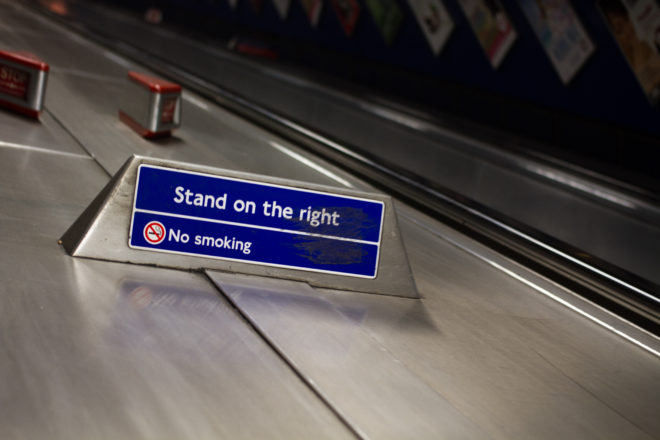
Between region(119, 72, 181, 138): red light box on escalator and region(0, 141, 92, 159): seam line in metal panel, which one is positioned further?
region(119, 72, 181, 138): red light box on escalator

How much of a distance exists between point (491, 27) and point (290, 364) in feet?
25.3

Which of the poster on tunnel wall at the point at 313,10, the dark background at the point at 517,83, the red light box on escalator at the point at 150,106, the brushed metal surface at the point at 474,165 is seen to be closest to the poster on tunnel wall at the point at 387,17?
the dark background at the point at 517,83

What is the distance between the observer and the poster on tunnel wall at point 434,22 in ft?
31.1

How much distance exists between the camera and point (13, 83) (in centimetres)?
356

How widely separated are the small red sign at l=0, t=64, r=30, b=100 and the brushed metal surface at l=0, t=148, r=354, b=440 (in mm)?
1591

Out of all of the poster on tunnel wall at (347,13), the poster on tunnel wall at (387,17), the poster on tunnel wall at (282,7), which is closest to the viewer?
the poster on tunnel wall at (387,17)

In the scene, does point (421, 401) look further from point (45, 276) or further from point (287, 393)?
point (45, 276)

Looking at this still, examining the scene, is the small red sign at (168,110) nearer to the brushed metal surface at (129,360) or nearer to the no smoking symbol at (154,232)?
the brushed metal surface at (129,360)

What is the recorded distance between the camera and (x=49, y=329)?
162 cm

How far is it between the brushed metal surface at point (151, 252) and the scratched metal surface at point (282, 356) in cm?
3

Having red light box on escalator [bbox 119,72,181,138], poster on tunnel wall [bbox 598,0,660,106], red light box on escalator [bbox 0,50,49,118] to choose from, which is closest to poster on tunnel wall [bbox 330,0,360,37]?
poster on tunnel wall [bbox 598,0,660,106]

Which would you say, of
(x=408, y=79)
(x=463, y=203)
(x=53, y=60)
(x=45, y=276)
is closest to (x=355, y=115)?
(x=408, y=79)

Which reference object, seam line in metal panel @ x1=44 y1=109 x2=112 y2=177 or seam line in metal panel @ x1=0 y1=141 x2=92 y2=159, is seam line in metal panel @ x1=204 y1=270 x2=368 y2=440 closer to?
seam line in metal panel @ x1=44 y1=109 x2=112 y2=177

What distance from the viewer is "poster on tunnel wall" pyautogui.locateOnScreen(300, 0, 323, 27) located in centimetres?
1197
